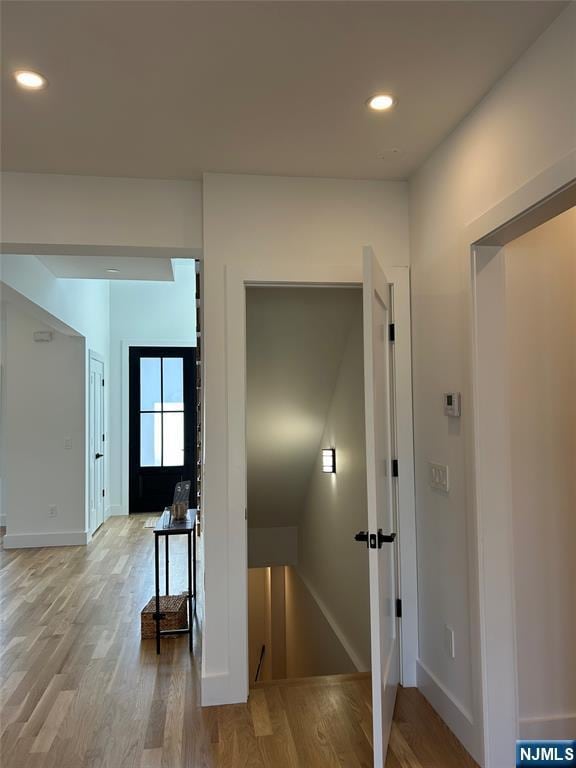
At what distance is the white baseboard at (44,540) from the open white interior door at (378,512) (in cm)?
442

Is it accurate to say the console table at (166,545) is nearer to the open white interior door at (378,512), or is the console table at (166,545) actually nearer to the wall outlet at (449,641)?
the open white interior door at (378,512)

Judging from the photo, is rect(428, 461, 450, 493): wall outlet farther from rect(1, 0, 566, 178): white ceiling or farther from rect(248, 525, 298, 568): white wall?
A: rect(248, 525, 298, 568): white wall

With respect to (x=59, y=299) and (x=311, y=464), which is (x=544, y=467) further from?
(x=59, y=299)

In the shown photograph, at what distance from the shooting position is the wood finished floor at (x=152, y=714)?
2168 mm

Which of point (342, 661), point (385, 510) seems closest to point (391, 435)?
point (385, 510)

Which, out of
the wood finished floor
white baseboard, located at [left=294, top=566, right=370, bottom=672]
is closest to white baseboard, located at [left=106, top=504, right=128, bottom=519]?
white baseboard, located at [left=294, top=566, right=370, bottom=672]

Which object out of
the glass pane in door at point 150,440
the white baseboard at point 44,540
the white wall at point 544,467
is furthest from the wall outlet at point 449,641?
the glass pane in door at point 150,440

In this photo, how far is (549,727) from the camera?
217 centimetres

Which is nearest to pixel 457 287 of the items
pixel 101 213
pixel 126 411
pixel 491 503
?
pixel 491 503

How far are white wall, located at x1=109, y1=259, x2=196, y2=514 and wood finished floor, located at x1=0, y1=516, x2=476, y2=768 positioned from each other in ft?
12.5

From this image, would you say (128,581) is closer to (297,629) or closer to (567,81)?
(297,629)

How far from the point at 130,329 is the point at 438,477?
20.3ft

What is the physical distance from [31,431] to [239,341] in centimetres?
428

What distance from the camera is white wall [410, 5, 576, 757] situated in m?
1.72
